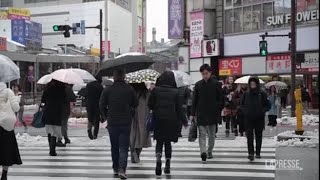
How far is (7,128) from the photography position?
796 cm

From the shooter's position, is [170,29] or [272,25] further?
[170,29]

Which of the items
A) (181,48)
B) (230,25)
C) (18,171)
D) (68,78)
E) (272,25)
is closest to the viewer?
(18,171)

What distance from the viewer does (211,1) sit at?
39.6 m

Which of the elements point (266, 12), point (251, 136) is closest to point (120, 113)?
point (251, 136)

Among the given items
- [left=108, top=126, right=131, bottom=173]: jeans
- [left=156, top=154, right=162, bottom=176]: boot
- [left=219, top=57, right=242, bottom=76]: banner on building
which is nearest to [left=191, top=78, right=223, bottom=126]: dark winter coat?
[left=156, top=154, right=162, bottom=176]: boot

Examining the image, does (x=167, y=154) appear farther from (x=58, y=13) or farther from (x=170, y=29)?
(x=58, y=13)

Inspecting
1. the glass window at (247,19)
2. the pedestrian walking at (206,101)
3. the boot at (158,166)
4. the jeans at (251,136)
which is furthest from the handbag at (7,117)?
the glass window at (247,19)

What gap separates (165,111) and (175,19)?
3592 cm

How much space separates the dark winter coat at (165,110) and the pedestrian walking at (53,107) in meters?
3.64

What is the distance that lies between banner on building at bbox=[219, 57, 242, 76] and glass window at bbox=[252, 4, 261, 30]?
236 cm

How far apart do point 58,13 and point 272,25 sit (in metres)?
78.5

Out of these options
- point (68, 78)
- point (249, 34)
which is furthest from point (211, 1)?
point (68, 78)

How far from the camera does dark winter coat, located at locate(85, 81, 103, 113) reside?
48.9ft

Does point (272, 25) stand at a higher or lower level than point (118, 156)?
higher
